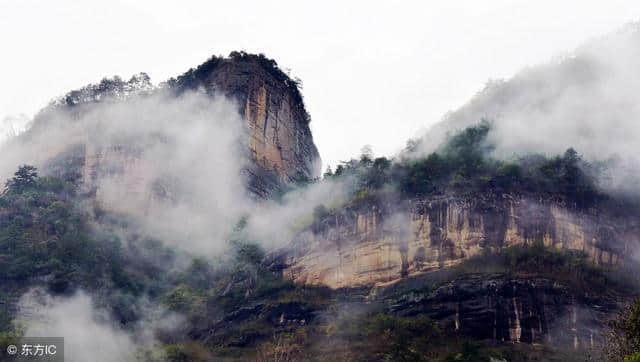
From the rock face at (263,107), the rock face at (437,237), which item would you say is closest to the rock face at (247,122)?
the rock face at (263,107)

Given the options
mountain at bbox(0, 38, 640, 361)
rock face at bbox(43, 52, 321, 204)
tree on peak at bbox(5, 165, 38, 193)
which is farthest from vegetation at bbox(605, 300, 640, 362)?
tree on peak at bbox(5, 165, 38, 193)

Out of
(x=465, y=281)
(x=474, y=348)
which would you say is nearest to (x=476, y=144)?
(x=465, y=281)

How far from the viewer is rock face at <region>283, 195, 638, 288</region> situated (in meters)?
55.5

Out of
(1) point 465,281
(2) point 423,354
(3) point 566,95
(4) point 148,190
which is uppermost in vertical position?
(3) point 566,95

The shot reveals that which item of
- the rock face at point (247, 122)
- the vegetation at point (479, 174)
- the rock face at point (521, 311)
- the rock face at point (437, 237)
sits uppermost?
the rock face at point (247, 122)

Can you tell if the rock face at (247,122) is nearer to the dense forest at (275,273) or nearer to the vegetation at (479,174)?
the dense forest at (275,273)

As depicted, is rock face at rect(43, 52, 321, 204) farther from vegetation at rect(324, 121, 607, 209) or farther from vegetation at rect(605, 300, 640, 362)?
vegetation at rect(605, 300, 640, 362)

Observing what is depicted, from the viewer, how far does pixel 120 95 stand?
286 ft

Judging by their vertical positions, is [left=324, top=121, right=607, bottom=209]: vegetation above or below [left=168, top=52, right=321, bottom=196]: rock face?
below

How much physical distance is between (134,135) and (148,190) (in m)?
6.03

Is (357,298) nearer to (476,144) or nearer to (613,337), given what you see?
(476,144)

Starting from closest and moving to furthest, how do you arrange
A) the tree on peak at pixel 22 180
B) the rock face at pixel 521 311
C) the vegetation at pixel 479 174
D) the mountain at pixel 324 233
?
the rock face at pixel 521 311
the mountain at pixel 324 233
the vegetation at pixel 479 174
the tree on peak at pixel 22 180

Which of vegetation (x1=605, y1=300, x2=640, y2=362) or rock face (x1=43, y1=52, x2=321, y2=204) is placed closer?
vegetation (x1=605, y1=300, x2=640, y2=362)

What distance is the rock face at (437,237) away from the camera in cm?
5550
